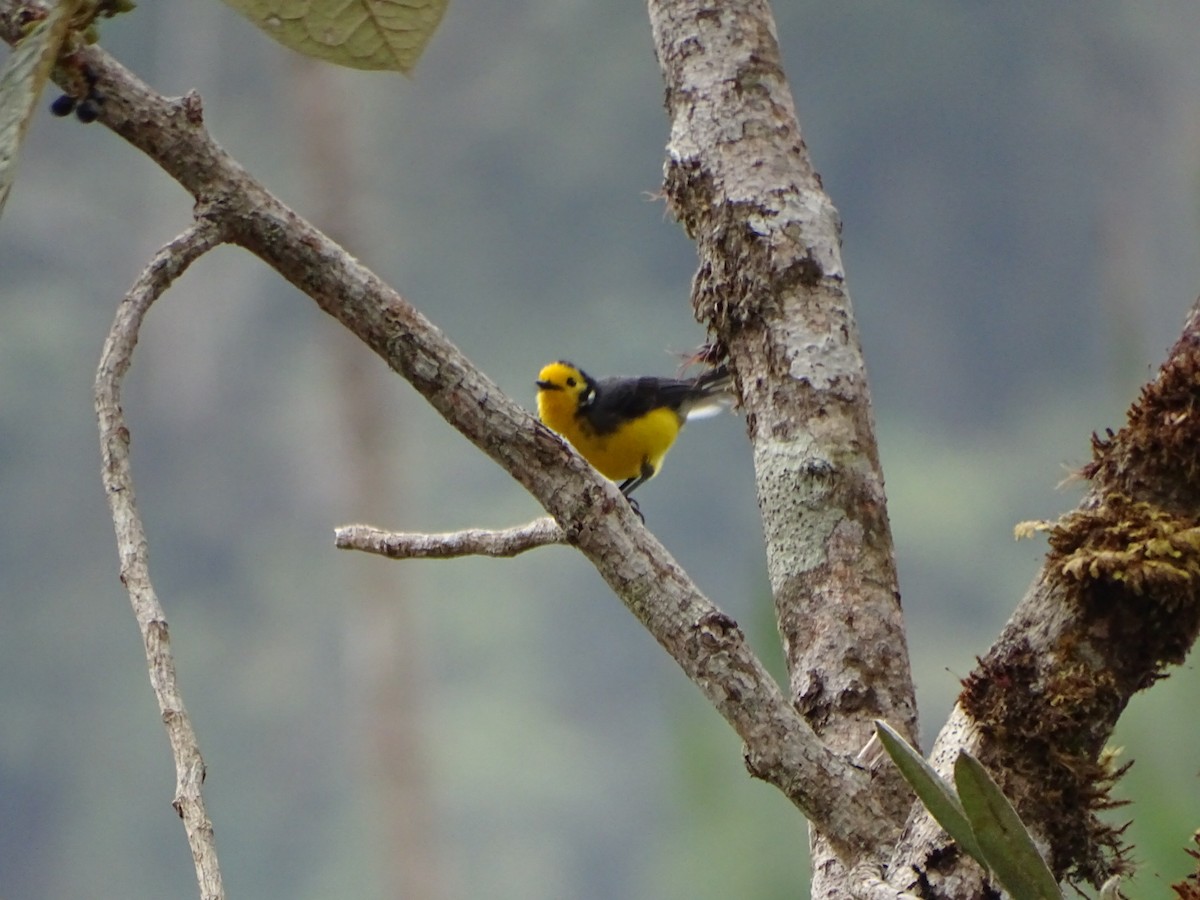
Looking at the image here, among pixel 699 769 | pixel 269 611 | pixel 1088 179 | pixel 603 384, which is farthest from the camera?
pixel 1088 179

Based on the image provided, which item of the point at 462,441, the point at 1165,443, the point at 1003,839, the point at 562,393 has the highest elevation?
the point at 462,441

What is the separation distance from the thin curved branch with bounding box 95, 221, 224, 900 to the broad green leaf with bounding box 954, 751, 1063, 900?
36cm

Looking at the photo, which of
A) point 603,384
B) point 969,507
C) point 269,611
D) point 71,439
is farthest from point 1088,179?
point 603,384

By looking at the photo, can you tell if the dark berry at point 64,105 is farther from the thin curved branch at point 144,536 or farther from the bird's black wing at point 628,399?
the bird's black wing at point 628,399

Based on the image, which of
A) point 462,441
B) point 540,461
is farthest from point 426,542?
point 462,441

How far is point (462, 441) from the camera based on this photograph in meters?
15.4

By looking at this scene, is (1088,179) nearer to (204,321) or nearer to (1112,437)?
(204,321)

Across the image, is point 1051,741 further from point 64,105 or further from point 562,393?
point 562,393

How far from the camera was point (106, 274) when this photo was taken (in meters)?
15.2

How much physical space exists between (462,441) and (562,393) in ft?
36.6

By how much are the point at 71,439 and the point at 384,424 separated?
919 centimetres

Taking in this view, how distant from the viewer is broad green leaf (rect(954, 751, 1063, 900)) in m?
0.71

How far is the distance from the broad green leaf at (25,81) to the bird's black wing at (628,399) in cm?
355

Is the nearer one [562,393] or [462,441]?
[562,393]
